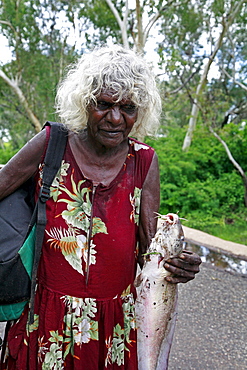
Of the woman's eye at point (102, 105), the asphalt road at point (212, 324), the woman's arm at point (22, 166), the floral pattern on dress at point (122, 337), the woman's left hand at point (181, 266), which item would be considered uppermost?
the woman's eye at point (102, 105)

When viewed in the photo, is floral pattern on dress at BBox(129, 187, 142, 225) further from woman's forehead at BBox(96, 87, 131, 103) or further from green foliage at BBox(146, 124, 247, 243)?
green foliage at BBox(146, 124, 247, 243)

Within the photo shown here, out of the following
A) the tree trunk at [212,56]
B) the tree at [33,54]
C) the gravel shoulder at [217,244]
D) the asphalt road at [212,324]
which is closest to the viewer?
the asphalt road at [212,324]

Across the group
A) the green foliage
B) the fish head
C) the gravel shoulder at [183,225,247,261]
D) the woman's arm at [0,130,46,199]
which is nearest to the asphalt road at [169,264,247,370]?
the gravel shoulder at [183,225,247,261]

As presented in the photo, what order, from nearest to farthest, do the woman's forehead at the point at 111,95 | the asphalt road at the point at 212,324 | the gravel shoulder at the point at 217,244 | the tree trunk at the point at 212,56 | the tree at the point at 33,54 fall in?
the woman's forehead at the point at 111,95
the asphalt road at the point at 212,324
the gravel shoulder at the point at 217,244
the tree trunk at the point at 212,56
the tree at the point at 33,54

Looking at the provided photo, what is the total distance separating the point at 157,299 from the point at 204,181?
1065cm

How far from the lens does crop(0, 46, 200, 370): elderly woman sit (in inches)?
65.1

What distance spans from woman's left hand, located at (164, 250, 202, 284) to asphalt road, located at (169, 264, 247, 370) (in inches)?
74.7

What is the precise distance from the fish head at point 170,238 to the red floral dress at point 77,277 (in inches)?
6.5

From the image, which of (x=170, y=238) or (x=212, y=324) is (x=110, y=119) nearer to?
(x=170, y=238)

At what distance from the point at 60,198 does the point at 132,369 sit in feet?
2.74

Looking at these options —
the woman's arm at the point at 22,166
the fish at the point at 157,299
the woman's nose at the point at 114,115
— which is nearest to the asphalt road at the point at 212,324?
the fish at the point at 157,299

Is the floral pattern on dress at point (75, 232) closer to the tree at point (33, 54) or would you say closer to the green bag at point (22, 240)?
the green bag at point (22, 240)

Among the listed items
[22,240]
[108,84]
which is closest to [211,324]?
[22,240]

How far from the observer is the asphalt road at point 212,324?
338 cm
